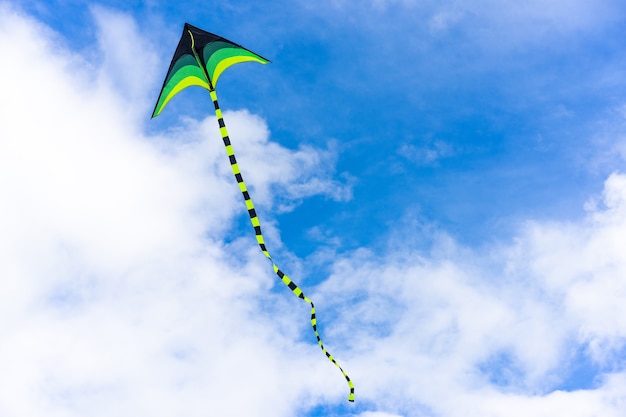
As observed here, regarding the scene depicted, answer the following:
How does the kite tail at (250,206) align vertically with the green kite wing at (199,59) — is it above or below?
below

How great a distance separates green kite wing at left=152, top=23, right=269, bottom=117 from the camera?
1899 cm

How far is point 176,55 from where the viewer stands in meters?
19.2

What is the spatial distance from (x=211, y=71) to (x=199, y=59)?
55cm

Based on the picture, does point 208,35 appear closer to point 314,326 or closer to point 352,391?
point 314,326

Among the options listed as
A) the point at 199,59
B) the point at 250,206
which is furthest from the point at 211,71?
the point at 250,206

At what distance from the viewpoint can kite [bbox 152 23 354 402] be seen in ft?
59.1

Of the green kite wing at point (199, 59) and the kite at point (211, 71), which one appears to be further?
the green kite wing at point (199, 59)

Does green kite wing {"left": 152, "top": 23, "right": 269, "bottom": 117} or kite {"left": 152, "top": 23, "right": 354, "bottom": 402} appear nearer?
kite {"left": 152, "top": 23, "right": 354, "bottom": 402}

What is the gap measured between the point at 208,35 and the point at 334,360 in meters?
10.9

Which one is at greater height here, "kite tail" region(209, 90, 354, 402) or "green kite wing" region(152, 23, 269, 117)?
"green kite wing" region(152, 23, 269, 117)

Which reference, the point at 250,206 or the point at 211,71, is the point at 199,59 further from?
the point at 250,206

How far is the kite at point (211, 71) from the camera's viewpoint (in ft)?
59.1

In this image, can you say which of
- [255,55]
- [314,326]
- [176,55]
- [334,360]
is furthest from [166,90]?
[334,360]

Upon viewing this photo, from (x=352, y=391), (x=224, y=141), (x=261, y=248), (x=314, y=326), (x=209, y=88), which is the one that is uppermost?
(x=209, y=88)
